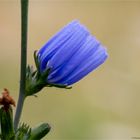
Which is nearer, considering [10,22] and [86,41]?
[86,41]

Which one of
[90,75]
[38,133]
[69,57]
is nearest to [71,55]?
[69,57]

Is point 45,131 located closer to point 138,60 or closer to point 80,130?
point 80,130

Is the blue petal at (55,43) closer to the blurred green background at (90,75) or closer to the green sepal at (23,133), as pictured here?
the green sepal at (23,133)

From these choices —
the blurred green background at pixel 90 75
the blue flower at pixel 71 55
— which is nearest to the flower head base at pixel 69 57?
the blue flower at pixel 71 55

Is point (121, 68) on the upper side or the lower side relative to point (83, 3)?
lower

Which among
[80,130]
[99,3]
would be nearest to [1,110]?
[80,130]
